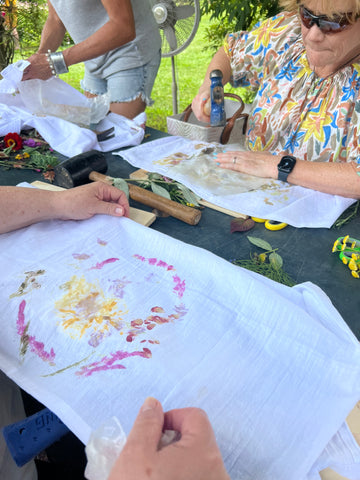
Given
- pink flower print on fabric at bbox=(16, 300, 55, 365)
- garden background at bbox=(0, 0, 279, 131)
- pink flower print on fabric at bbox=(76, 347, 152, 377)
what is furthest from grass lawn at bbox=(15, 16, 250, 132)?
pink flower print on fabric at bbox=(76, 347, 152, 377)

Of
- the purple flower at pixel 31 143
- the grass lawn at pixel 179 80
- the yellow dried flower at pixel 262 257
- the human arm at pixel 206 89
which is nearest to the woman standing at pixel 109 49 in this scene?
the purple flower at pixel 31 143

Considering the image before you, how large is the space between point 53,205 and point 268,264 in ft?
2.50

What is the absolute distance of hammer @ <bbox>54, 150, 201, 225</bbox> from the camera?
4.57 ft

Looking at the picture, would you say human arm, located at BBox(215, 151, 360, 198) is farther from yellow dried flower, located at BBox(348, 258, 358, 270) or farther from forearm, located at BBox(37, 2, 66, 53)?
forearm, located at BBox(37, 2, 66, 53)

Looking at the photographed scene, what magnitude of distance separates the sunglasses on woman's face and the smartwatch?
1.80ft

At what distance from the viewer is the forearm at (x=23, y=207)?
1198 millimetres

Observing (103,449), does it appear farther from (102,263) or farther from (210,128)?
(210,128)

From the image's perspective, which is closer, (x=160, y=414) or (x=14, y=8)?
(x=160, y=414)

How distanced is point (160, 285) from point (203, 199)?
1.93 ft

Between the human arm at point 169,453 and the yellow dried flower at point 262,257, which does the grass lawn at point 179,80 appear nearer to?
the yellow dried flower at point 262,257

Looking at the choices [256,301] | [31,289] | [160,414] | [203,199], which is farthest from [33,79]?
[160,414]

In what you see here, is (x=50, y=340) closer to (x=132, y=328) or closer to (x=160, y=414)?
(x=132, y=328)

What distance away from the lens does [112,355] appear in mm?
851

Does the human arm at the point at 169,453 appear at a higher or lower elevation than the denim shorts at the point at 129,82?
lower
